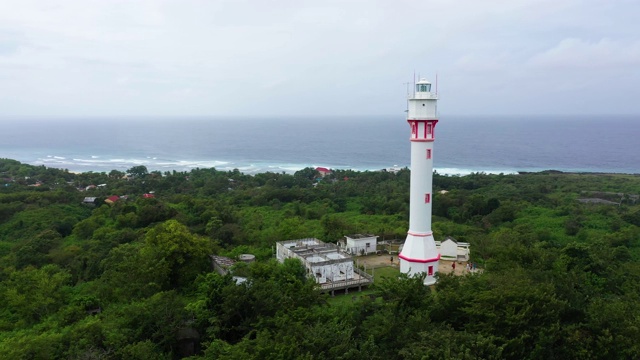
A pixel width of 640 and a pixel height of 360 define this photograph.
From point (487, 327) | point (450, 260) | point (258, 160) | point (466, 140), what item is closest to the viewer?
point (487, 327)

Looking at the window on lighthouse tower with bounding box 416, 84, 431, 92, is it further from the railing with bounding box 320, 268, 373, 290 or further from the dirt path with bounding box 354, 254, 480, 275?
the dirt path with bounding box 354, 254, 480, 275

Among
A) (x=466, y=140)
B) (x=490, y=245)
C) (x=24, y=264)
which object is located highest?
(x=466, y=140)

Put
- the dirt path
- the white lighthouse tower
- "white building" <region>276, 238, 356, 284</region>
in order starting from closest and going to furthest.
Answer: the white lighthouse tower, "white building" <region>276, 238, 356, 284</region>, the dirt path

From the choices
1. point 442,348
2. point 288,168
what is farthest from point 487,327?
point 288,168

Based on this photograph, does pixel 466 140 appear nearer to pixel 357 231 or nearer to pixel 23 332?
pixel 357 231

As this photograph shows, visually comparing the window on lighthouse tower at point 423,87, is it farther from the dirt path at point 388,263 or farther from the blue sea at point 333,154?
the blue sea at point 333,154

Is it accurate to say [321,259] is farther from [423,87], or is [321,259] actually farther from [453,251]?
[423,87]

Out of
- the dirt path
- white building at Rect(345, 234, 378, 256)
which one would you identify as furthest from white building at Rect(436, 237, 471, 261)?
white building at Rect(345, 234, 378, 256)
